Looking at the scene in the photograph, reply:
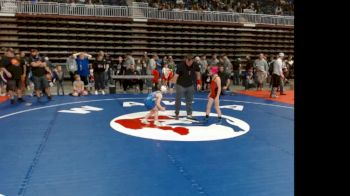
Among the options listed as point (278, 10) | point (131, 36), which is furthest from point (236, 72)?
point (278, 10)

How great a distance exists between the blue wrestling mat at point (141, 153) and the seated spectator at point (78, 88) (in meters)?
3.14

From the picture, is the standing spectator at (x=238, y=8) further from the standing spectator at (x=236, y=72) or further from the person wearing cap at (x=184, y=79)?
the person wearing cap at (x=184, y=79)

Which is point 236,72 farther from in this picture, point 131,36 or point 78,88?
point 78,88

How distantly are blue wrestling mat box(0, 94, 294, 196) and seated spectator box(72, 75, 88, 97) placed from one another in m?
3.14

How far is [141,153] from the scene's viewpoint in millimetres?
5895

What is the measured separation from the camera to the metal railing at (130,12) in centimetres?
2002

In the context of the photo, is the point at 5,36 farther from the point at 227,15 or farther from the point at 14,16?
the point at 227,15

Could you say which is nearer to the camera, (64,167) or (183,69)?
(64,167)

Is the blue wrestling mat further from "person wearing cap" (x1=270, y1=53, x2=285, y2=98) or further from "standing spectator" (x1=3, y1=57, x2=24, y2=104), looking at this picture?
"person wearing cap" (x1=270, y1=53, x2=285, y2=98)
